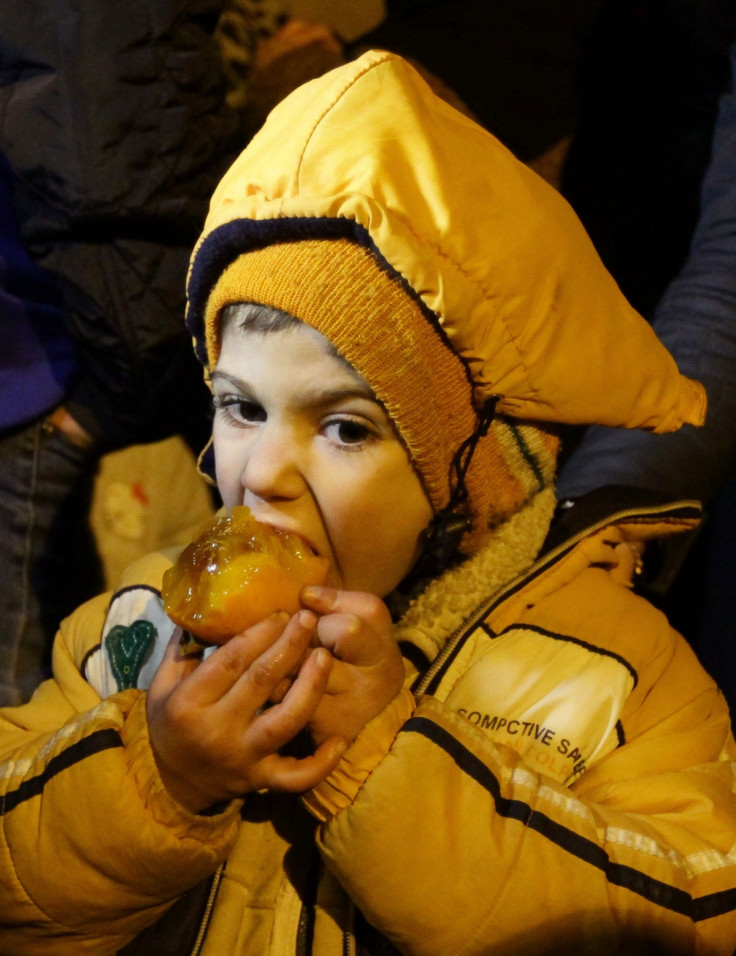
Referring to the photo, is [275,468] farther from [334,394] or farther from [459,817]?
[459,817]

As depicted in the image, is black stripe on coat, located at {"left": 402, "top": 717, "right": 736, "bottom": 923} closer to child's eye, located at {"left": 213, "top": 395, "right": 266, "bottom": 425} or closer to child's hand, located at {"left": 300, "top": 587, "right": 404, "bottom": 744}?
child's hand, located at {"left": 300, "top": 587, "right": 404, "bottom": 744}

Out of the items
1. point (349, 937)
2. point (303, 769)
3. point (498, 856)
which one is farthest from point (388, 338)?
point (349, 937)

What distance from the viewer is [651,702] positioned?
1.09m

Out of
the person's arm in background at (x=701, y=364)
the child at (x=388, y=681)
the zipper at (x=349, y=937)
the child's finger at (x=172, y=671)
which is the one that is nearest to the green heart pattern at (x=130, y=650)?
the child at (x=388, y=681)

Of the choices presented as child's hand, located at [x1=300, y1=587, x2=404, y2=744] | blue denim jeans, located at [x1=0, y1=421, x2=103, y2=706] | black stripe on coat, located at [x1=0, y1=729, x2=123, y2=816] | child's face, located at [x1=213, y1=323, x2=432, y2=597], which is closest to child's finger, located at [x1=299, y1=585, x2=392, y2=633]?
child's hand, located at [x1=300, y1=587, x2=404, y2=744]

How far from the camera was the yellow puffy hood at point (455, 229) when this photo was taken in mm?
897

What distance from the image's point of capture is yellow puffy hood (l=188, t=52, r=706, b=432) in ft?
2.94

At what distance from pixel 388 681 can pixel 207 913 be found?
0.47 meters

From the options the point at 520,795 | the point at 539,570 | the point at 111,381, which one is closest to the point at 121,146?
the point at 111,381

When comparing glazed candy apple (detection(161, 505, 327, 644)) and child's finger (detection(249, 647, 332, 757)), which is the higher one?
glazed candy apple (detection(161, 505, 327, 644))

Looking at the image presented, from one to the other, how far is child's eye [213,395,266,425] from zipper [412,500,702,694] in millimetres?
463

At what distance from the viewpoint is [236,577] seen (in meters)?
0.91

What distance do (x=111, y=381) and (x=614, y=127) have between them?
55.6 inches

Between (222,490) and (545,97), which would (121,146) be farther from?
(545,97)
